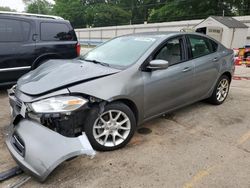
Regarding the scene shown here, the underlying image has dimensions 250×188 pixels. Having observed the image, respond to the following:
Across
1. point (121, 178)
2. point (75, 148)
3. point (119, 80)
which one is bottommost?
point (121, 178)

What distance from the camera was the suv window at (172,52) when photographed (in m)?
3.64

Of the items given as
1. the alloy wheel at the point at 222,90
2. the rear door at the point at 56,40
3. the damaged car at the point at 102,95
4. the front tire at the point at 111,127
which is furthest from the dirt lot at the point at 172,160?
the rear door at the point at 56,40

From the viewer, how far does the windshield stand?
11.4 feet

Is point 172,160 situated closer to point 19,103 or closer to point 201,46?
point 19,103

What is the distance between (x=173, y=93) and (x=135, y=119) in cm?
83

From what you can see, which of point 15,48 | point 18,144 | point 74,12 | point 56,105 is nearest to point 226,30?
point 15,48

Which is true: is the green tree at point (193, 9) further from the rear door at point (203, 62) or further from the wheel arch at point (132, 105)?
the wheel arch at point (132, 105)

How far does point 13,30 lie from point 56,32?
105cm

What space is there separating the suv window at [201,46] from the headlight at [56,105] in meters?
2.37

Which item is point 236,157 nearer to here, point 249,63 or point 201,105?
point 201,105

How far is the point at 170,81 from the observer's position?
11.9 ft

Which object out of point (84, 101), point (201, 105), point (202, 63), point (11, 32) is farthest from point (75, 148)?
point (11, 32)

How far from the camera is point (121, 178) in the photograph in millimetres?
2602

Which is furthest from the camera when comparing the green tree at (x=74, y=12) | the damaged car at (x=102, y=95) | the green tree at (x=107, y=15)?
the green tree at (x=74, y=12)
